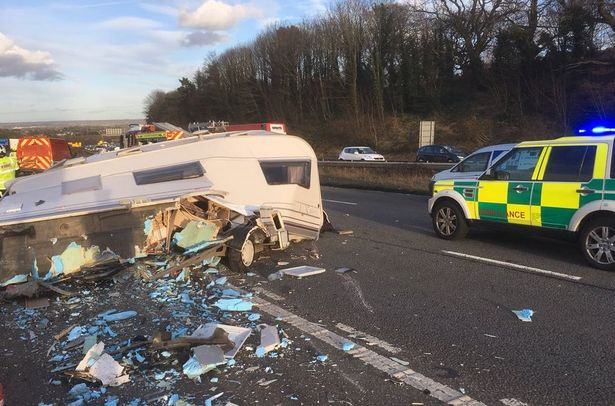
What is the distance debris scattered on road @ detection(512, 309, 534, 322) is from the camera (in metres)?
5.34

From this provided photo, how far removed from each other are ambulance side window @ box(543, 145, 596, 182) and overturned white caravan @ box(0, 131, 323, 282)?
11.8ft

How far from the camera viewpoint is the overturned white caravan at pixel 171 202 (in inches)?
269

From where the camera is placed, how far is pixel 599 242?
7.21 meters

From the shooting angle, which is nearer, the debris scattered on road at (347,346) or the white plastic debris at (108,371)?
the white plastic debris at (108,371)

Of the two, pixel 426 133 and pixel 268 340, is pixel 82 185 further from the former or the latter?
pixel 426 133

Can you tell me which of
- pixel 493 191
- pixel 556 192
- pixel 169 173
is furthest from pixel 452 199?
pixel 169 173

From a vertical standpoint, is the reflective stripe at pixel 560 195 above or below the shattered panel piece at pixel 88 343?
above

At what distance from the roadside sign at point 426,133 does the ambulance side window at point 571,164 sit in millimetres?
31470

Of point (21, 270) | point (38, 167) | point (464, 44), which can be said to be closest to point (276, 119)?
point (464, 44)

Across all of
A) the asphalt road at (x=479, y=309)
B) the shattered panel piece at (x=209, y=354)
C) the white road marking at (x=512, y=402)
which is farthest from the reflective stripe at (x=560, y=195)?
the shattered panel piece at (x=209, y=354)

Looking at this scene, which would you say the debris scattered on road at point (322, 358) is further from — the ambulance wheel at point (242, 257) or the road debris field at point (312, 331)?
the ambulance wheel at point (242, 257)

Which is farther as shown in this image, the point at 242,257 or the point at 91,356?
the point at 242,257

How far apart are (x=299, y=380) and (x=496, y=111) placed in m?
43.3

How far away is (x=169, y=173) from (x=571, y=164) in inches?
Answer: 224
